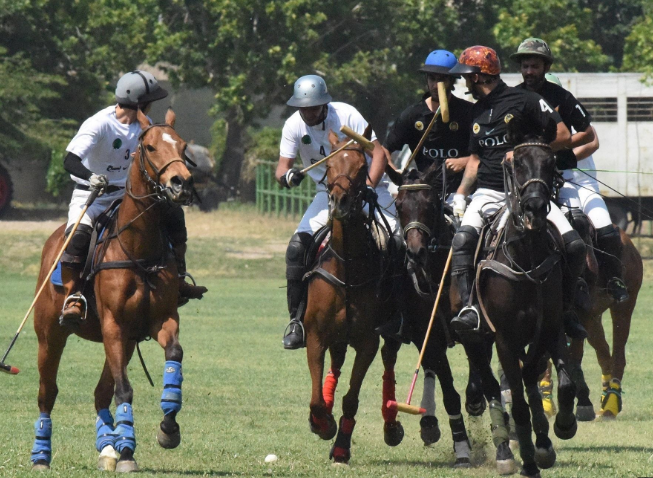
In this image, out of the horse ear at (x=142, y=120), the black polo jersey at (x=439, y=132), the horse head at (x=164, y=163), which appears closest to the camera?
the horse head at (x=164, y=163)

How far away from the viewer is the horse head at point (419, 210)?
391 inches

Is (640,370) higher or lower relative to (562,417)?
lower

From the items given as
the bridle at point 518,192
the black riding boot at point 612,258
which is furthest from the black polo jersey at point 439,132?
the bridle at point 518,192

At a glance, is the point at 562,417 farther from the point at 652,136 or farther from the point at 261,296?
the point at 652,136

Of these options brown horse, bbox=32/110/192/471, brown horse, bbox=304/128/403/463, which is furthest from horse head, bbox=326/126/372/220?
brown horse, bbox=32/110/192/471

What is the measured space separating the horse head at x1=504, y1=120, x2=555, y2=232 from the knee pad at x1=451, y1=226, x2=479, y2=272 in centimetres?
62

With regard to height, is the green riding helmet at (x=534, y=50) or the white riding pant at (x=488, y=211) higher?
the green riding helmet at (x=534, y=50)

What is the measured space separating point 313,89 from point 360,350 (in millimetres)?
2184

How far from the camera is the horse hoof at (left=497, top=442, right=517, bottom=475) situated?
370 inches

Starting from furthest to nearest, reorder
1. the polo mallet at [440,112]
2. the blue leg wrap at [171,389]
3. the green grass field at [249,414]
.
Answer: the polo mallet at [440,112] → the green grass field at [249,414] → the blue leg wrap at [171,389]

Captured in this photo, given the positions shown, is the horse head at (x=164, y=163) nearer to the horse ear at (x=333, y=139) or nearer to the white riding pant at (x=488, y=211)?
the horse ear at (x=333, y=139)

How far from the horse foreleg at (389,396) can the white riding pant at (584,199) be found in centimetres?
189

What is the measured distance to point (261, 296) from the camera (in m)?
25.8

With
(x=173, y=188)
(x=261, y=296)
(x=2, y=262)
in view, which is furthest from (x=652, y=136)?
(x=173, y=188)
